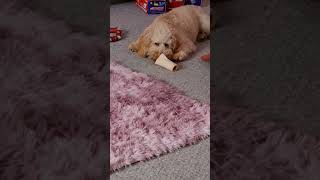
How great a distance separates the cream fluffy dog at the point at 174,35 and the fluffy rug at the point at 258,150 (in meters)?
0.47

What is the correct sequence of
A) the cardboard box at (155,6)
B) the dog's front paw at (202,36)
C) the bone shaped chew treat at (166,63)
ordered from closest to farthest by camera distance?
the bone shaped chew treat at (166,63)
the dog's front paw at (202,36)
the cardboard box at (155,6)

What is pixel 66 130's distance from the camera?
126 cm

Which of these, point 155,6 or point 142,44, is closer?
point 142,44

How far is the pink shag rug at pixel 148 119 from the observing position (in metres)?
1.21

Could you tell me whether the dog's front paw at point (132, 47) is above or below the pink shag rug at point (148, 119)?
below

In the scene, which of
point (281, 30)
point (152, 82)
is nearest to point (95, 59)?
point (152, 82)

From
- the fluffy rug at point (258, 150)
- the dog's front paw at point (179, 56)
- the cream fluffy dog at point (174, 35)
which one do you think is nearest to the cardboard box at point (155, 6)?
the cream fluffy dog at point (174, 35)

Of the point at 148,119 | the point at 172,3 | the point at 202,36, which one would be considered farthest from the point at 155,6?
the point at 148,119

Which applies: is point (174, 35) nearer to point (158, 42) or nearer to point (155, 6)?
point (158, 42)

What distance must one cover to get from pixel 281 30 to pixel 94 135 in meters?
1.08

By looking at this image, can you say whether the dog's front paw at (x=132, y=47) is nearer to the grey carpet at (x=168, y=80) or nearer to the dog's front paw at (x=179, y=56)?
the grey carpet at (x=168, y=80)

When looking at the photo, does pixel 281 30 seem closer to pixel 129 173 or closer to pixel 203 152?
pixel 203 152

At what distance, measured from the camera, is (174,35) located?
1754mm

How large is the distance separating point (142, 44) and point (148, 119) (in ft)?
1.74
